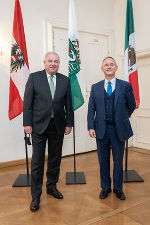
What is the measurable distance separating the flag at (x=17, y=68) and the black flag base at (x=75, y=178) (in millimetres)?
1180

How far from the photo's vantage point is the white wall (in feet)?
11.8

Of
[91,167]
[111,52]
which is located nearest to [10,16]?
[111,52]

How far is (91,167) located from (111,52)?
257 cm

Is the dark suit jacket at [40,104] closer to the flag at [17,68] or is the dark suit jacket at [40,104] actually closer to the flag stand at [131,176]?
the flag at [17,68]

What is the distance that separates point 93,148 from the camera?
181 inches

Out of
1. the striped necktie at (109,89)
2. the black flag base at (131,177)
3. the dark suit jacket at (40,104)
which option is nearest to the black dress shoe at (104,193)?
the black flag base at (131,177)

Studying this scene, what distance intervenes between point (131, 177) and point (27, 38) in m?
2.86

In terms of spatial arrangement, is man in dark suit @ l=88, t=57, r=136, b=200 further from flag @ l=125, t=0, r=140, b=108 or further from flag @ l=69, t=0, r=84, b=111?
flag @ l=125, t=0, r=140, b=108

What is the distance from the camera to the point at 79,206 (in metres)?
2.23

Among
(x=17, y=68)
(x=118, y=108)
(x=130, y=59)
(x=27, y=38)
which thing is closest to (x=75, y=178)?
(x=118, y=108)

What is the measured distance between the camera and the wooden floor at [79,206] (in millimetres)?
1963

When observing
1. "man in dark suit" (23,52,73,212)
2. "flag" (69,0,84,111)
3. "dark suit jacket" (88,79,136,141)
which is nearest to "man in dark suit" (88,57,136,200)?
"dark suit jacket" (88,79,136,141)

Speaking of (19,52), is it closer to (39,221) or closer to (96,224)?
(39,221)

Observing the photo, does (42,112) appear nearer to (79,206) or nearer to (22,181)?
(79,206)
